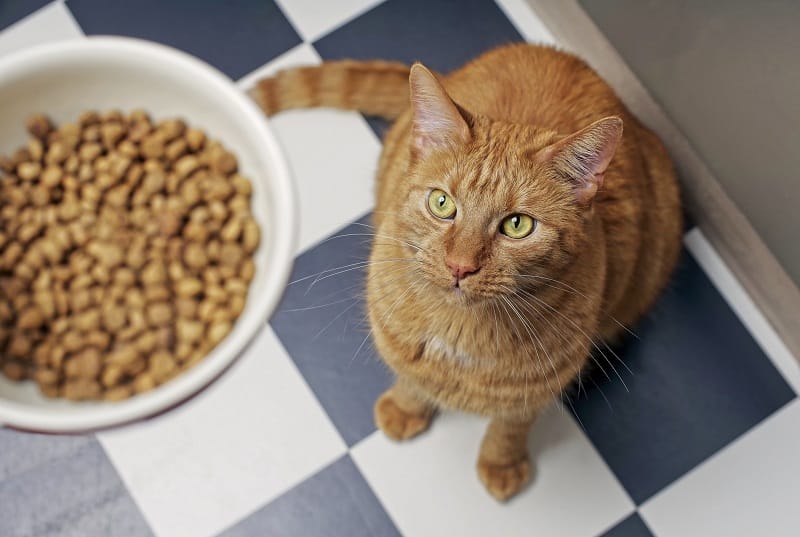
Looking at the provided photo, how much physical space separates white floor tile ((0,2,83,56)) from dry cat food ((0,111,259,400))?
51cm

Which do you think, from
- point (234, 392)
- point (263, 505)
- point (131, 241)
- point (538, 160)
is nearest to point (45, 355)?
point (131, 241)

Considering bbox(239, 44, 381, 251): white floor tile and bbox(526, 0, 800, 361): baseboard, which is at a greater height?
bbox(239, 44, 381, 251): white floor tile

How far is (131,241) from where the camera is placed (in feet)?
4.69

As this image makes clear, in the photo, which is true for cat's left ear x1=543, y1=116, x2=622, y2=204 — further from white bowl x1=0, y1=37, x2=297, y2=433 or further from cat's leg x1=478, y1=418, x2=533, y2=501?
cat's leg x1=478, y1=418, x2=533, y2=501

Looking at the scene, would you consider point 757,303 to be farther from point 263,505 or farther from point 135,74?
point 135,74

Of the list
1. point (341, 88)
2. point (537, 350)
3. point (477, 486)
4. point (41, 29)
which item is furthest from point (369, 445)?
point (41, 29)

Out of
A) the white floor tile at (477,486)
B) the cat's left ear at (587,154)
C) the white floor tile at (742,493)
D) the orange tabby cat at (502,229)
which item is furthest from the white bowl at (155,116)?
the white floor tile at (742,493)

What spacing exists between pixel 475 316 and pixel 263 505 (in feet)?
2.28

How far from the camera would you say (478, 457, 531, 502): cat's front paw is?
61.6 inches

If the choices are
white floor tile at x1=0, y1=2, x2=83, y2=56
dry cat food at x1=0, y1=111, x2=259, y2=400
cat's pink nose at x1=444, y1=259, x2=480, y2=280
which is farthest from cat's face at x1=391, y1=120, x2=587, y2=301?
white floor tile at x1=0, y1=2, x2=83, y2=56

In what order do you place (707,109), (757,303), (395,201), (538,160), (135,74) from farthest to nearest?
(757,303), (707,109), (135,74), (395,201), (538,160)

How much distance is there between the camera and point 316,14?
6.03 feet

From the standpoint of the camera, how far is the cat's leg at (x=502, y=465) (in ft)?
4.94

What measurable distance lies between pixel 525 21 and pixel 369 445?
38.7 inches
